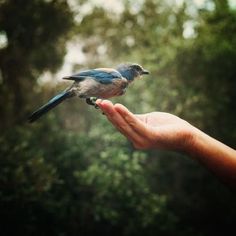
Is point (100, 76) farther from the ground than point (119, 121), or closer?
farther from the ground

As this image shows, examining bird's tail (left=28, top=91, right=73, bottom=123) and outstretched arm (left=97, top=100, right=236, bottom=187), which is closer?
outstretched arm (left=97, top=100, right=236, bottom=187)

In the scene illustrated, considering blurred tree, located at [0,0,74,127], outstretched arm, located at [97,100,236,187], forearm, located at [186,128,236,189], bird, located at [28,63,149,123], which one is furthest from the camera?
blurred tree, located at [0,0,74,127]

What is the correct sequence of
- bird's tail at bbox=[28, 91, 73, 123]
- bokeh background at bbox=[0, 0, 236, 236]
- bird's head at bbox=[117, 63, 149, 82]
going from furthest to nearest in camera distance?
bokeh background at bbox=[0, 0, 236, 236], bird's head at bbox=[117, 63, 149, 82], bird's tail at bbox=[28, 91, 73, 123]

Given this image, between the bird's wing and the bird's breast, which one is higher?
the bird's wing

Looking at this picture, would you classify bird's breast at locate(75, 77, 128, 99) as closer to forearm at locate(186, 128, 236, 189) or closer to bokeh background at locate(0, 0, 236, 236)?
forearm at locate(186, 128, 236, 189)

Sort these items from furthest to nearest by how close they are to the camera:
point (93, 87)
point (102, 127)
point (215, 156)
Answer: point (102, 127) → point (93, 87) → point (215, 156)

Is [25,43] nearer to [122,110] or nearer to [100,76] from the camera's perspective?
[100,76]

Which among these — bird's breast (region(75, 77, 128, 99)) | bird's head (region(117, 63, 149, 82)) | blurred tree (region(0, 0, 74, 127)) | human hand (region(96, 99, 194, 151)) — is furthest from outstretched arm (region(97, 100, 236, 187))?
blurred tree (region(0, 0, 74, 127))

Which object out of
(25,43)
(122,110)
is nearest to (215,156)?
(122,110)
